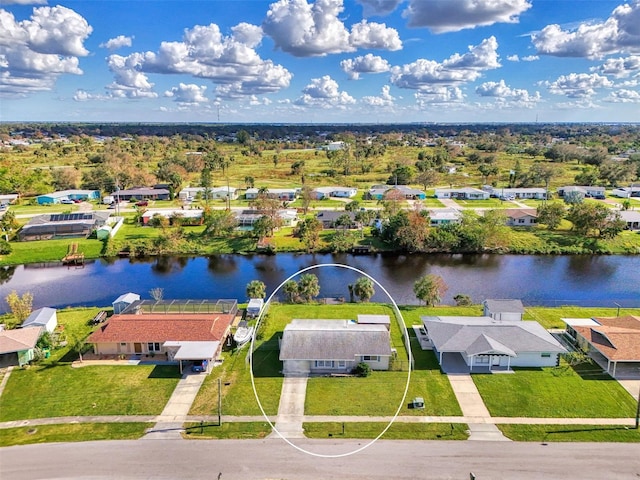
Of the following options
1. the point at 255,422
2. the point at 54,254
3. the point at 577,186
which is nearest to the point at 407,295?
the point at 255,422

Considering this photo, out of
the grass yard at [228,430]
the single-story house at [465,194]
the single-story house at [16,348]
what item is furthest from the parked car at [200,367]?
the single-story house at [465,194]

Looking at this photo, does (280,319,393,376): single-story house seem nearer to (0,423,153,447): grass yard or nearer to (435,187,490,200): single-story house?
(0,423,153,447): grass yard

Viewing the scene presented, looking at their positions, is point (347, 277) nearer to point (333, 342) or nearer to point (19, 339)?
point (333, 342)

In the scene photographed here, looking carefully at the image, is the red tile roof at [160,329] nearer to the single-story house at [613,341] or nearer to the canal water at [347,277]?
the canal water at [347,277]

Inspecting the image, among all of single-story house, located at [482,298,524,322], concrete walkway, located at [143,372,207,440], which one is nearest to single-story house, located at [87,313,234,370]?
concrete walkway, located at [143,372,207,440]

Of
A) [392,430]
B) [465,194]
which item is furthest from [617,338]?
[465,194]

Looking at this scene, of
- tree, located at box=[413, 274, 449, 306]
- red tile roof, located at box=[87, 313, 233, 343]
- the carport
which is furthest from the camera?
tree, located at box=[413, 274, 449, 306]

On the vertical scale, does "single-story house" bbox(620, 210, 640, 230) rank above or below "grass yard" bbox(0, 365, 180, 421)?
above
